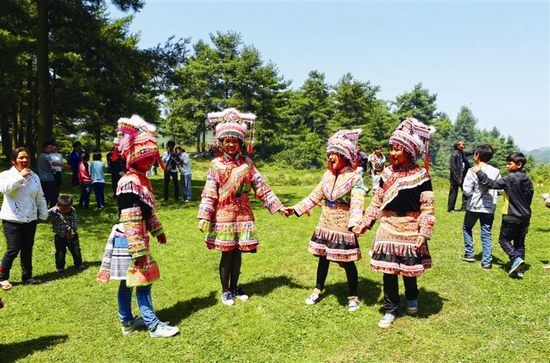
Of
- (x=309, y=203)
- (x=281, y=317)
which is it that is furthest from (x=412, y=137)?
(x=281, y=317)

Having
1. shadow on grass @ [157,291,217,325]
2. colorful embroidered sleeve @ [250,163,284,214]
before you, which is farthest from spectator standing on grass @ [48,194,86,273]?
colorful embroidered sleeve @ [250,163,284,214]

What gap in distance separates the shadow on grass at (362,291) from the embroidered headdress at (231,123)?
278 cm

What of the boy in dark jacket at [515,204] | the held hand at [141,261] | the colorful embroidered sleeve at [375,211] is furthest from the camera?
the boy in dark jacket at [515,204]

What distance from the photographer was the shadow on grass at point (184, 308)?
18.0 ft

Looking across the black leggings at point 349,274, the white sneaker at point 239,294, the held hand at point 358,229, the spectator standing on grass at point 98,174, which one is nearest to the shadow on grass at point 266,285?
the white sneaker at point 239,294

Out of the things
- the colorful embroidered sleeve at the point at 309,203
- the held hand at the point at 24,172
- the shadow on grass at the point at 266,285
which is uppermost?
the held hand at the point at 24,172

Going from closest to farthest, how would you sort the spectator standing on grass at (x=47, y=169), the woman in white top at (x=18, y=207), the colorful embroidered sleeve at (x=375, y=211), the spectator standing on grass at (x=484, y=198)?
the colorful embroidered sleeve at (x=375, y=211) → the woman in white top at (x=18, y=207) → the spectator standing on grass at (x=484, y=198) → the spectator standing on grass at (x=47, y=169)

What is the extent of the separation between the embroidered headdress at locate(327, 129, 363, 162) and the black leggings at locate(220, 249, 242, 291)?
85.3 inches

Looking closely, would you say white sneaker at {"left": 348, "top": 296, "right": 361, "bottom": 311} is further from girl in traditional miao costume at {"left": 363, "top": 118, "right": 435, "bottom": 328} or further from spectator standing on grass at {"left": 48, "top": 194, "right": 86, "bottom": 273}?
spectator standing on grass at {"left": 48, "top": 194, "right": 86, "bottom": 273}

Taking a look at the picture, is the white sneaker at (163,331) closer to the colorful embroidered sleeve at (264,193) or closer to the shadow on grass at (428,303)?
the colorful embroidered sleeve at (264,193)

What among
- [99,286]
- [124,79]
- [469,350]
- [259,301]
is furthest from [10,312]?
[124,79]

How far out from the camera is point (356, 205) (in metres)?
5.20

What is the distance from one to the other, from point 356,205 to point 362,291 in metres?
1.92

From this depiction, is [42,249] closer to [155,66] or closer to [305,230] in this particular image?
[305,230]
